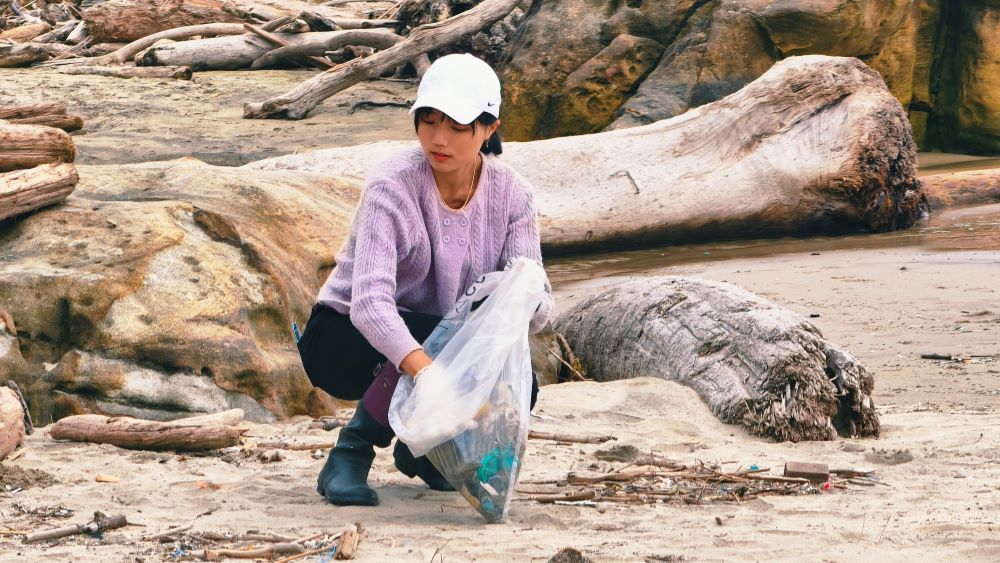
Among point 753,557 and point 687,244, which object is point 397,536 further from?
point 687,244

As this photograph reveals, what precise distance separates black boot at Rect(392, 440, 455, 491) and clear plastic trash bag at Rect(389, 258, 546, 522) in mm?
362

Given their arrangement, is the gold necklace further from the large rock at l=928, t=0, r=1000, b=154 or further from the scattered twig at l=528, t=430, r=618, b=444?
the large rock at l=928, t=0, r=1000, b=154

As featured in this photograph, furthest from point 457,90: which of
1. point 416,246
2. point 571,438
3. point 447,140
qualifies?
point 571,438

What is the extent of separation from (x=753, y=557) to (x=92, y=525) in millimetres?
1558

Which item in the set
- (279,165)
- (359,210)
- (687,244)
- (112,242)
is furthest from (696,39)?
(359,210)

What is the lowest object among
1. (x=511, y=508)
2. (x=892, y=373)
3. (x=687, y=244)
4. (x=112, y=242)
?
(x=687, y=244)

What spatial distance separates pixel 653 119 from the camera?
12.2 meters

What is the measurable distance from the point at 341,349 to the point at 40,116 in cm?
299

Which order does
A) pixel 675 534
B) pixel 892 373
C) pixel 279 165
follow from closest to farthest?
pixel 675 534
pixel 892 373
pixel 279 165

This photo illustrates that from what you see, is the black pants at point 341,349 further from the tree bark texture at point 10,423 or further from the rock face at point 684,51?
the rock face at point 684,51

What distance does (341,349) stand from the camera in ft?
12.0

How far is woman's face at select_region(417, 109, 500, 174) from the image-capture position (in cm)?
346

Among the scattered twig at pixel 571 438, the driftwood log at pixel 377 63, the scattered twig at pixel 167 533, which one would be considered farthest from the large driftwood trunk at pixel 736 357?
the driftwood log at pixel 377 63

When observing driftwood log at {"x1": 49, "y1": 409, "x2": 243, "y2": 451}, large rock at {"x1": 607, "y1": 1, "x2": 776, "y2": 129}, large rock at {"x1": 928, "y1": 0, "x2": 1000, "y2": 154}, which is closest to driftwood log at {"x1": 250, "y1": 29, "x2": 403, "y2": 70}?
large rock at {"x1": 607, "y1": 1, "x2": 776, "y2": 129}
